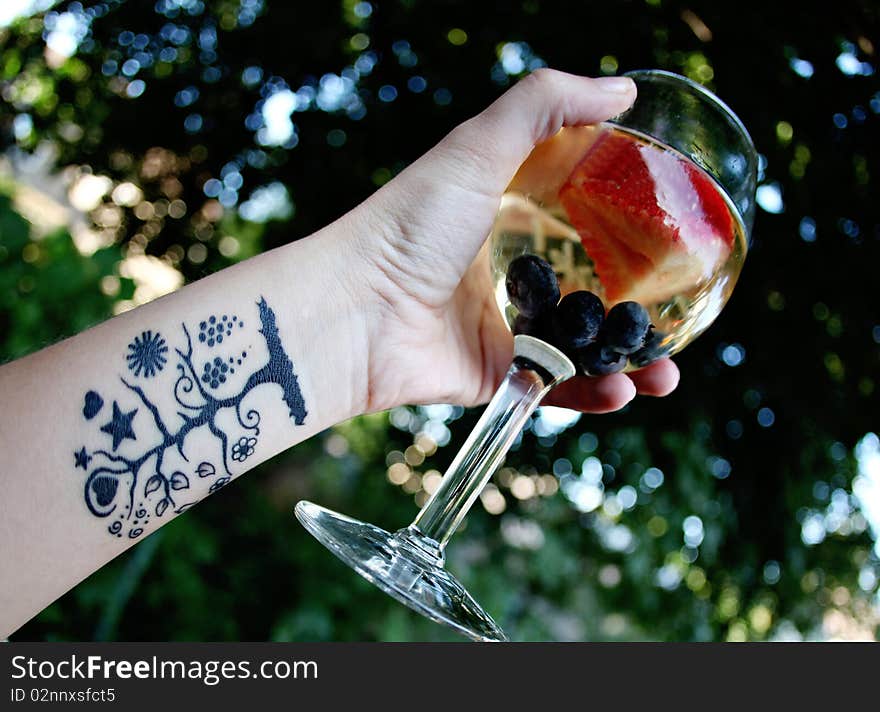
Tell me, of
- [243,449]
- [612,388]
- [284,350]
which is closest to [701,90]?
[612,388]

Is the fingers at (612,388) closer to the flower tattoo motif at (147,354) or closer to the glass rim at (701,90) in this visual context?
the glass rim at (701,90)

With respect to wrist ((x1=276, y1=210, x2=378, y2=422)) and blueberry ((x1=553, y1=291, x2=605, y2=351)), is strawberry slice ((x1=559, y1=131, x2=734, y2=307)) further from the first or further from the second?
wrist ((x1=276, y1=210, x2=378, y2=422))

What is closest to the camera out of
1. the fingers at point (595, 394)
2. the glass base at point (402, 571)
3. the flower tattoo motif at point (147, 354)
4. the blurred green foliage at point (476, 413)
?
the glass base at point (402, 571)

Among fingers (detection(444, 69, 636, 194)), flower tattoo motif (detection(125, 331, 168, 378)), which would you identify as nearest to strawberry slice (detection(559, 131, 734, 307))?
fingers (detection(444, 69, 636, 194))

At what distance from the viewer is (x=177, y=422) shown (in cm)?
135

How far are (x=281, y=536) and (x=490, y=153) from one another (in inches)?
91.1

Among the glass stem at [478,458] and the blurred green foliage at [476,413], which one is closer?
the glass stem at [478,458]

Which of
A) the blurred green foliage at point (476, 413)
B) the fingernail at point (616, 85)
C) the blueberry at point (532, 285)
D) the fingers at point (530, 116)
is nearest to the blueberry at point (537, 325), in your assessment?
the blueberry at point (532, 285)

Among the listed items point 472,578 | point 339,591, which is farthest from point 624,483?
point 339,591

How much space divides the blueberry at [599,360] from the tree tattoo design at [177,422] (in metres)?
0.50

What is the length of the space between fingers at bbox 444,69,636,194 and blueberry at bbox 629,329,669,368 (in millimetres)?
357

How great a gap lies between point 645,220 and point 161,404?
2.61ft

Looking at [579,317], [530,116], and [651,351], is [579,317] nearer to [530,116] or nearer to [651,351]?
[651,351]

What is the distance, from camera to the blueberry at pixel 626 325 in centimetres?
123
